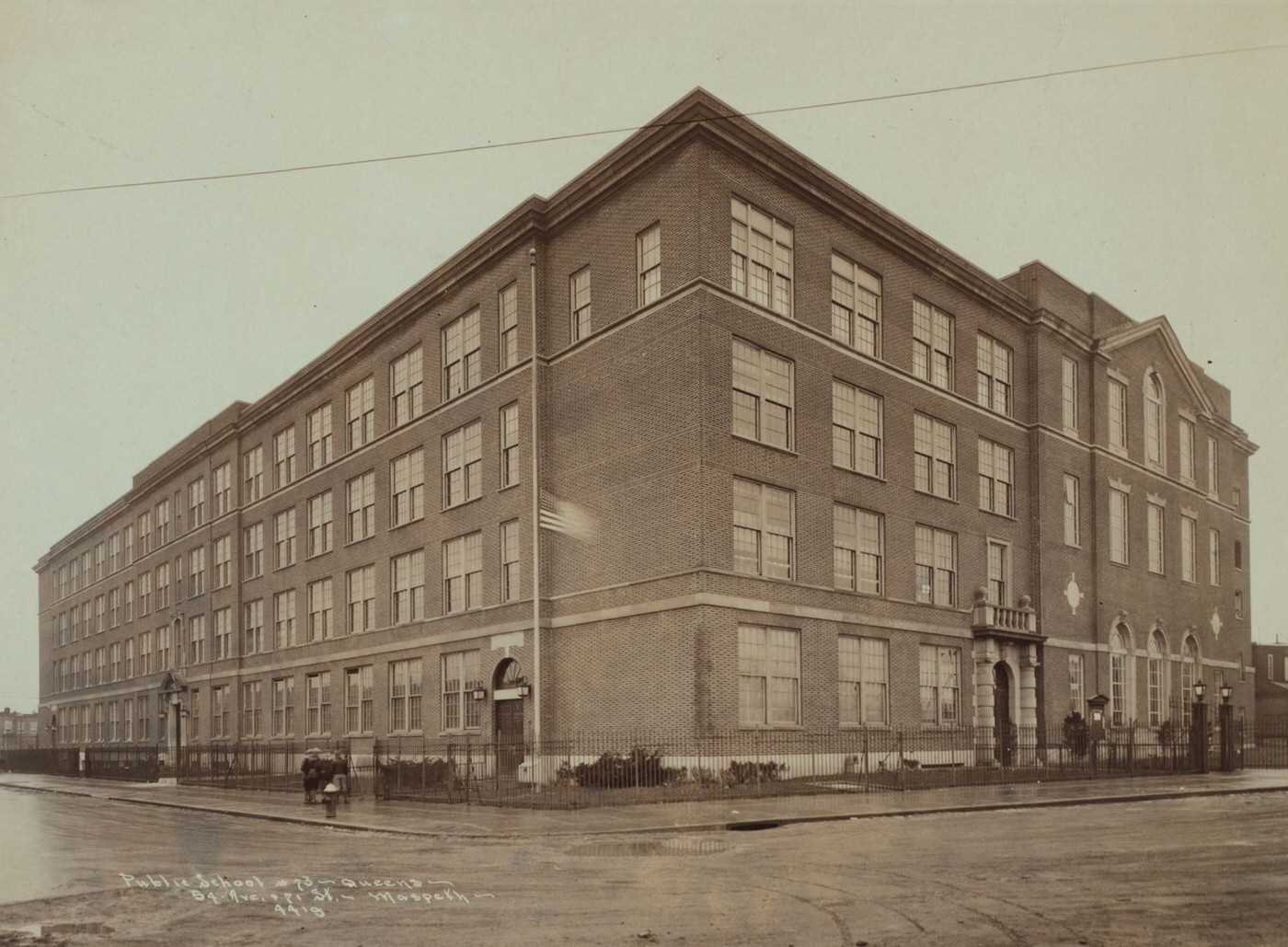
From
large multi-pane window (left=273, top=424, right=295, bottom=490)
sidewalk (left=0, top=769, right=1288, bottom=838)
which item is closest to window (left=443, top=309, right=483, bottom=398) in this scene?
sidewalk (left=0, top=769, right=1288, bottom=838)

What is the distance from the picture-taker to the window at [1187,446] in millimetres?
51312

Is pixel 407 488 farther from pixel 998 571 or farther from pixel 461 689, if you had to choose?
pixel 998 571

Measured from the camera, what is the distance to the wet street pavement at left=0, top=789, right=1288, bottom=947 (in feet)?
32.9

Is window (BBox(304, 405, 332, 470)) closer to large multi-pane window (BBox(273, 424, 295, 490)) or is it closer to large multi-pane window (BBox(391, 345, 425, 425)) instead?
large multi-pane window (BBox(273, 424, 295, 490))

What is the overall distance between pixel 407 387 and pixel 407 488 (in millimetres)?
3661

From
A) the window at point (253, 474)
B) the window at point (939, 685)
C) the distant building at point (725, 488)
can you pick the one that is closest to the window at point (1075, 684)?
the distant building at point (725, 488)

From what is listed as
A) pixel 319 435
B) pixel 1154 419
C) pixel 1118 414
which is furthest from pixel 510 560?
pixel 1154 419

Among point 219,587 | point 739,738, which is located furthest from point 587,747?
point 219,587

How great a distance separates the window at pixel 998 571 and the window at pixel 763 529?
36.4ft

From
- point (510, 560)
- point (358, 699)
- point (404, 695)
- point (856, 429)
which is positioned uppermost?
point (856, 429)

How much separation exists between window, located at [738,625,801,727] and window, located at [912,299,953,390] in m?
10.9

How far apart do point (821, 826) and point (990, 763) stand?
1641 cm

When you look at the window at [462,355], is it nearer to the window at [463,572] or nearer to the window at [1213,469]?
the window at [463,572]

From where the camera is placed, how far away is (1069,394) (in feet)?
145
